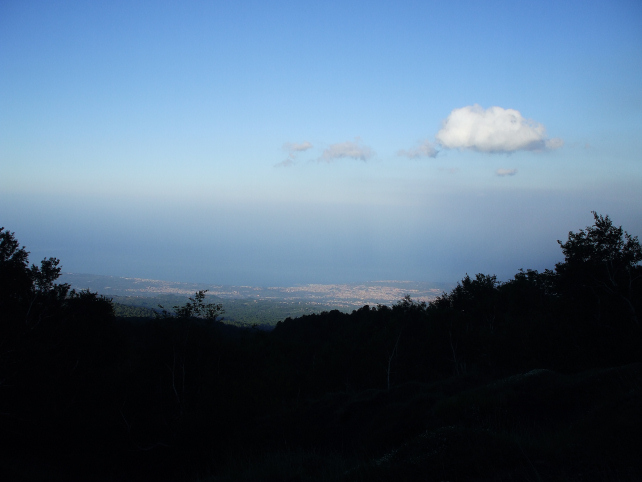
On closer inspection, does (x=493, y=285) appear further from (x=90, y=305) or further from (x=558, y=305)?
(x=90, y=305)

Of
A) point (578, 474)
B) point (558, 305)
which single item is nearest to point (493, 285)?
point (558, 305)

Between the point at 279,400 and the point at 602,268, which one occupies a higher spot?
the point at 602,268

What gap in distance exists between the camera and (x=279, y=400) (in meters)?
18.0

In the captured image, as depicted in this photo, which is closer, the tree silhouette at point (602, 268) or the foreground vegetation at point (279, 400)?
the foreground vegetation at point (279, 400)

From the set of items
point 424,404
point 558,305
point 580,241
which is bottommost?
point 424,404

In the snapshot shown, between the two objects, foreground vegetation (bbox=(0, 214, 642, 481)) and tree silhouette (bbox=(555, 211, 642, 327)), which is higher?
tree silhouette (bbox=(555, 211, 642, 327))

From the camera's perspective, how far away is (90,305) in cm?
2177

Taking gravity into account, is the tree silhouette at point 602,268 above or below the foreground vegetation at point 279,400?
above

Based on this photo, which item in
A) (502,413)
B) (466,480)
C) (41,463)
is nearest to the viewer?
(466,480)

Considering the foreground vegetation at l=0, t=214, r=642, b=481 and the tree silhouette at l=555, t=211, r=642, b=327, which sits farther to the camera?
the tree silhouette at l=555, t=211, r=642, b=327

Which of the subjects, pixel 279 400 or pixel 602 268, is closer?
pixel 602 268

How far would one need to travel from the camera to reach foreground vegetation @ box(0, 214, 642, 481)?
6141mm

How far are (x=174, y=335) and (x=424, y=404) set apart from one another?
10.4m

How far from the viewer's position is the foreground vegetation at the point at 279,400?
242 inches
